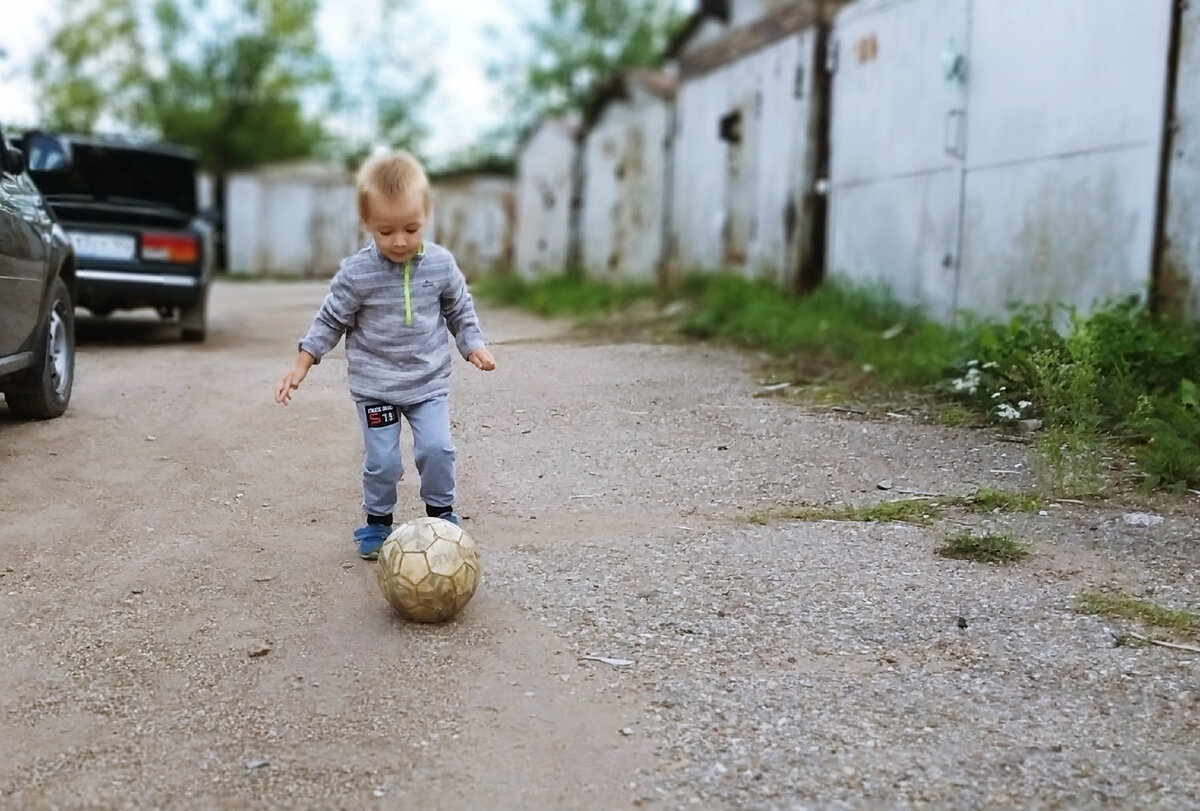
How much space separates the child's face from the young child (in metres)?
0.02

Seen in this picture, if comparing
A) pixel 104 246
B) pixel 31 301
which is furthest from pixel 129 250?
pixel 31 301

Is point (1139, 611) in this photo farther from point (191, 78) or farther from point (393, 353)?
point (191, 78)

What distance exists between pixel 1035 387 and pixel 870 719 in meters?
3.60

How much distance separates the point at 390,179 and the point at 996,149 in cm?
562

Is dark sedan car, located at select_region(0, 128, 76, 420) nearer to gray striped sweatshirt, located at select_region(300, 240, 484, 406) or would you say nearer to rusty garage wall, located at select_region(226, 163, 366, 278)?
gray striped sweatshirt, located at select_region(300, 240, 484, 406)

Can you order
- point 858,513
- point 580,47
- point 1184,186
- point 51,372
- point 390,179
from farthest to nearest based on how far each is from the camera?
point 580,47 → point 1184,186 → point 51,372 → point 858,513 → point 390,179

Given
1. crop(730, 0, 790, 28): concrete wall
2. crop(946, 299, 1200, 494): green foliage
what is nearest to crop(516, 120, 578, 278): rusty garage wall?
crop(730, 0, 790, 28): concrete wall

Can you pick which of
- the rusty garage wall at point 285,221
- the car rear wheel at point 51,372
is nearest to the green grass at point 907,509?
the car rear wheel at point 51,372

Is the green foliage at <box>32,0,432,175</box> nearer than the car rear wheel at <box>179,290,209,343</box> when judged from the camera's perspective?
No

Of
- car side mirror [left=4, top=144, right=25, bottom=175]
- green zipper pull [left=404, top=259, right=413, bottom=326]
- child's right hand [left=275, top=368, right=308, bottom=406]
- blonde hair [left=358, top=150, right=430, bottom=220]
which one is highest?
car side mirror [left=4, top=144, right=25, bottom=175]

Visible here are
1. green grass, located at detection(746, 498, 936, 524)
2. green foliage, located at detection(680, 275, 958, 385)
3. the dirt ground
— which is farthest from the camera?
green foliage, located at detection(680, 275, 958, 385)

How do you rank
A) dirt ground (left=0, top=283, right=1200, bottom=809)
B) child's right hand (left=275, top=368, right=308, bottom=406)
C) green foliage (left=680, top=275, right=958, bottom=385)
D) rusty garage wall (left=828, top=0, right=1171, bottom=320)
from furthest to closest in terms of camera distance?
green foliage (left=680, top=275, right=958, bottom=385) < rusty garage wall (left=828, top=0, right=1171, bottom=320) < child's right hand (left=275, top=368, right=308, bottom=406) < dirt ground (left=0, top=283, right=1200, bottom=809)

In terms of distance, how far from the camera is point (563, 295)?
13750mm

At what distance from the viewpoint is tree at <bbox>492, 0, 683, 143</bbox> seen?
37.8m
